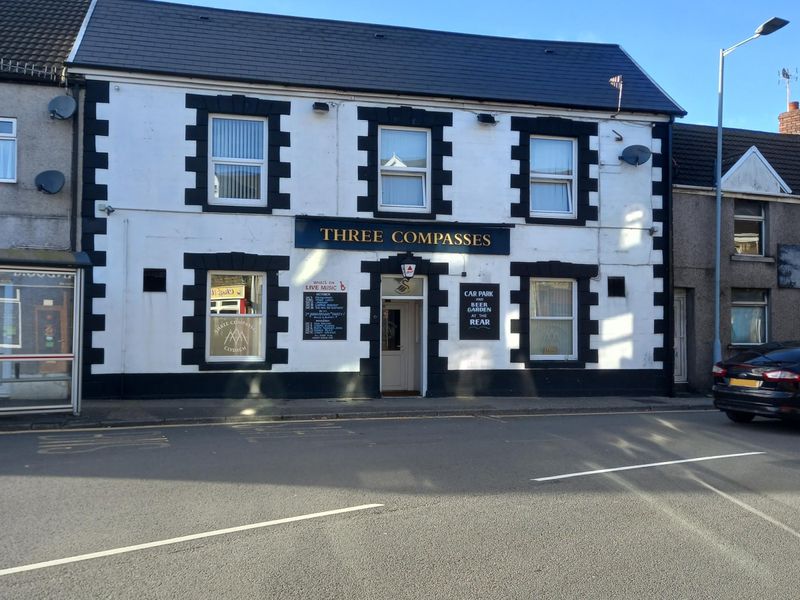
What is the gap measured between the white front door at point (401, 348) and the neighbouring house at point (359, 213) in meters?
0.05

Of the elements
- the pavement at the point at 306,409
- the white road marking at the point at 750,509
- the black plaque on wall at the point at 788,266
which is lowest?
the pavement at the point at 306,409

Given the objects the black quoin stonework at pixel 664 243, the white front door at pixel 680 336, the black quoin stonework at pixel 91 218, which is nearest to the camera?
the black quoin stonework at pixel 91 218

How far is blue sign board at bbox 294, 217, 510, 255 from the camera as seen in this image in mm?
15570

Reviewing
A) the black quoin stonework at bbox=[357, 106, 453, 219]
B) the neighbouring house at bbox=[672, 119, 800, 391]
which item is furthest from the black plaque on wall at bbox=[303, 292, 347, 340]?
the neighbouring house at bbox=[672, 119, 800, 391]

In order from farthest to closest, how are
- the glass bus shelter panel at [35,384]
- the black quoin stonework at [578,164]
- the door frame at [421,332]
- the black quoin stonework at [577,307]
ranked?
the black quoin stonework at [578,164] < the black quoin stonework at [577,307] < the door frame at [421,332] < the glass bus shelter panel at [35,384]

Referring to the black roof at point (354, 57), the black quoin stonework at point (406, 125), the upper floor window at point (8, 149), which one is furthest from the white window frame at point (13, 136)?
the black quoin stonework at point (406, 125)

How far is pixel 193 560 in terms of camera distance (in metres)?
5.26

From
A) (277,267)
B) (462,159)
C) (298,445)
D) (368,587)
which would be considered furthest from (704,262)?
(368,587)

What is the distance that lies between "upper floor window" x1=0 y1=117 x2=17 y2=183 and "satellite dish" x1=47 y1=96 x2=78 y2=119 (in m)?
0.90

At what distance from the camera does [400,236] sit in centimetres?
1602

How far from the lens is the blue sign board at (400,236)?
1557cm

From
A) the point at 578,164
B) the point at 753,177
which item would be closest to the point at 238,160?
the point at 578,164

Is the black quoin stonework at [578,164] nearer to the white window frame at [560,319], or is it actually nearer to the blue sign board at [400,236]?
the blue sign board at [400,236]

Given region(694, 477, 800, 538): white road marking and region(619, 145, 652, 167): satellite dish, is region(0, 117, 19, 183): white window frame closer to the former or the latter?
region(619, 145, 652, 167): satellite dish
